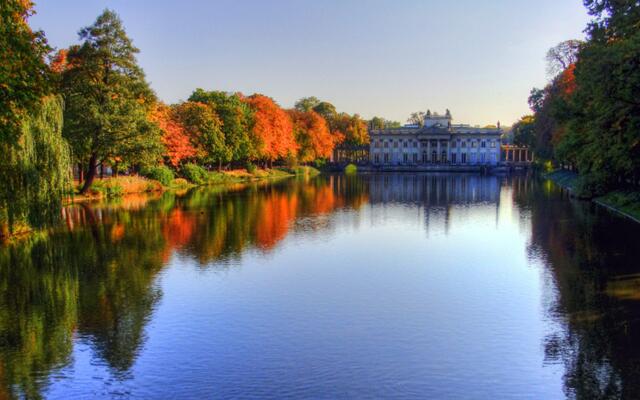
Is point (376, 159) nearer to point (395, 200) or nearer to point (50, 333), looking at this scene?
point (395, 200)

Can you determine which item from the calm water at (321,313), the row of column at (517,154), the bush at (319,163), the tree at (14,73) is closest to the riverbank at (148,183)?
the calm water at (321,313)

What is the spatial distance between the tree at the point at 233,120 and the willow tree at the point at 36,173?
49805 mm

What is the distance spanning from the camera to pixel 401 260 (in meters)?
23.9

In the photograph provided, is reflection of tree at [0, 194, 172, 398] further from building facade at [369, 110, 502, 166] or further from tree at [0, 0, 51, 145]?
building facade at [369, 110, 502, 166]

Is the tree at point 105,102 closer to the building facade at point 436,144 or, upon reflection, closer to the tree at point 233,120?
the tree at point 233,120

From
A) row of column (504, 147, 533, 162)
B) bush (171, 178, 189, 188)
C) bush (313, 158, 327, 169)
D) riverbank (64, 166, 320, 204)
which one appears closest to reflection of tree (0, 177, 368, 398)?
riverbank (64, 166, 320, 204)

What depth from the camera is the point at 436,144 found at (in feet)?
472

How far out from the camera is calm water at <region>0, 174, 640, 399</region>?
11.8 meters

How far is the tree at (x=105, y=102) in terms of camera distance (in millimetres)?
45562

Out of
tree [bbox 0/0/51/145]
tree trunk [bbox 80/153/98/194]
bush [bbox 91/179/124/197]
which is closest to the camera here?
tree [bbox 0/0/51/145]

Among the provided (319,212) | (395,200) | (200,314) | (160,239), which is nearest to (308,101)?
(395,200)

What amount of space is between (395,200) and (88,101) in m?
27.0

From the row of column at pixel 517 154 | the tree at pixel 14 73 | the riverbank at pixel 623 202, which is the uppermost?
the tree at pixel 14 73

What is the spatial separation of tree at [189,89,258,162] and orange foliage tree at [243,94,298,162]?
4.15ft
